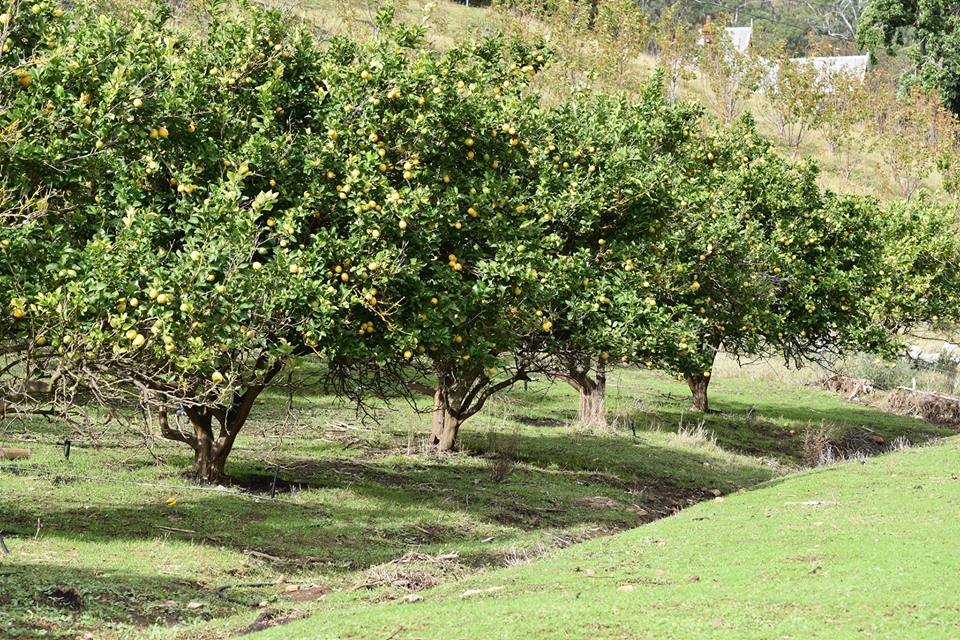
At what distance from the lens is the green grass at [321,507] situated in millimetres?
12109

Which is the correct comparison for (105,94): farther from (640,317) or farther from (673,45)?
(673,45)

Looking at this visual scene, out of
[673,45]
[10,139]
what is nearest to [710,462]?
[10,139]

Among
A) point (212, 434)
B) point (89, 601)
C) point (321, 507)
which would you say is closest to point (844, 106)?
point (321, 507)

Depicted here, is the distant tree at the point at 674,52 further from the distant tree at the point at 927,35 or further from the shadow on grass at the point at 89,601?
the shadow on grass at the point at 89,601

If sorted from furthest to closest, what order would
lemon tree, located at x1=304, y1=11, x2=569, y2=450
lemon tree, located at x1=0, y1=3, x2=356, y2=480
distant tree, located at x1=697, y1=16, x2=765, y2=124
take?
distant tree, located at x1=697, y1=16, x2=765, y2=124
lemon tree, located at x1=304, y1=11, x2=569, y2=450
lemon tree, located at x1=0, y1=3, x2=356, y2=480

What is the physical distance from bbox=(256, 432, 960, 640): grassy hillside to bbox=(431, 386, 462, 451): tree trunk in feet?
23.9

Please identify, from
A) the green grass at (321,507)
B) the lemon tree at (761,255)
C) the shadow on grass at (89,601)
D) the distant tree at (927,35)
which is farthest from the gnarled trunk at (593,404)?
the distant tree at (927,35)

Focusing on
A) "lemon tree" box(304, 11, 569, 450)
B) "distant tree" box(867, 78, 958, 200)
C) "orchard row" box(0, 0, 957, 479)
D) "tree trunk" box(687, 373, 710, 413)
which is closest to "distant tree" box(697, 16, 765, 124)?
"distant tree" box(867, 78, 958, 200)

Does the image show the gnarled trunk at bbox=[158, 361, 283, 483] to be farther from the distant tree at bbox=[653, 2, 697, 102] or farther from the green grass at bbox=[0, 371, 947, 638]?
the distant tree at bbox=[653, 2, 697, 102]

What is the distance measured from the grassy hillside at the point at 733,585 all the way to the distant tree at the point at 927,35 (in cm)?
6030

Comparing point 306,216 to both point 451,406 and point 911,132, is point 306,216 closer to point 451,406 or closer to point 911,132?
point 451,406

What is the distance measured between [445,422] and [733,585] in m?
12.9

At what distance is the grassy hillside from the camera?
30.0 feet

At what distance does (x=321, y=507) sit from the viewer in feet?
58.5
